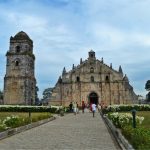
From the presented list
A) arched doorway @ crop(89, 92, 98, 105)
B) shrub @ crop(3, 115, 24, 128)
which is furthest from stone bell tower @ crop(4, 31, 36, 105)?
shrub @ crop(3, 115, 24, 128)

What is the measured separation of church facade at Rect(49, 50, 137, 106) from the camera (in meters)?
63.5

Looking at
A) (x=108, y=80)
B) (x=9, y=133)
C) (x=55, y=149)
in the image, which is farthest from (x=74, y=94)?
(x=55, y=149)

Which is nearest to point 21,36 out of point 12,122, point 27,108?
point 27,108

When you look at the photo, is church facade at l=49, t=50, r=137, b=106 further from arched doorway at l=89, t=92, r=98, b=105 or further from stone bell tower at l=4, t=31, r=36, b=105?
stone bell tower at l=4, t=31, r=36, b=105

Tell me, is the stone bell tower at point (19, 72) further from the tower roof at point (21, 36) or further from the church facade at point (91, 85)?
the church facade at point (91, 85)

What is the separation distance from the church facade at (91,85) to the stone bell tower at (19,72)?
6052 mm

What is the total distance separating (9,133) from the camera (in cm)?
1430

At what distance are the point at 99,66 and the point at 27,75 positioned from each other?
1388cm

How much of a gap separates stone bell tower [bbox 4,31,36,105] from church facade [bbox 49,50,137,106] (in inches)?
238

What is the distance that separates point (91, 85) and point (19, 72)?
44.7ft

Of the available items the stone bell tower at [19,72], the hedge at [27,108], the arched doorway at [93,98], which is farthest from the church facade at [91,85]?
the hedge at [27,108]

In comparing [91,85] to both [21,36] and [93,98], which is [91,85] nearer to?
[93,98]

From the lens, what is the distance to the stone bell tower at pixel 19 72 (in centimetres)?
5844

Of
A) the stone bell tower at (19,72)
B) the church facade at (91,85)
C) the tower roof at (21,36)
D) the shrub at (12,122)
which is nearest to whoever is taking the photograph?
the shrub at (12,122)
